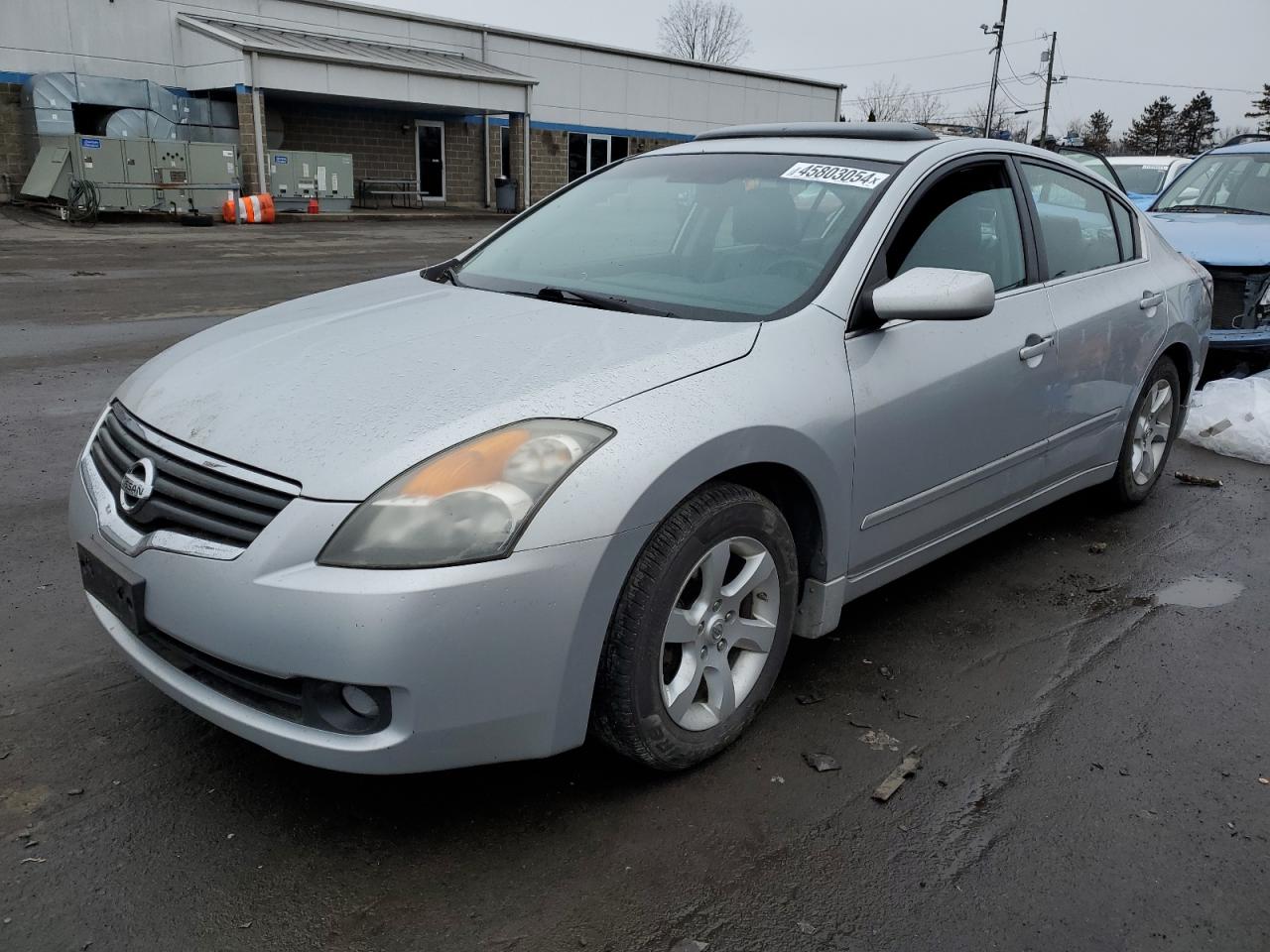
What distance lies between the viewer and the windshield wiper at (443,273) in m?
3.84

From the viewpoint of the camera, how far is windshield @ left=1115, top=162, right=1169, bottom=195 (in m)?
12.9

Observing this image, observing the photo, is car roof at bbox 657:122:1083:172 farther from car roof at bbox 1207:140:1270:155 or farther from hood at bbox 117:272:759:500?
car roof at bbox 1207:140:1270:155

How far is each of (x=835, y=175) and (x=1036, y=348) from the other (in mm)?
941

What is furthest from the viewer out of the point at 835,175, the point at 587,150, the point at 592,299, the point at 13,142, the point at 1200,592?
the point at 587,150

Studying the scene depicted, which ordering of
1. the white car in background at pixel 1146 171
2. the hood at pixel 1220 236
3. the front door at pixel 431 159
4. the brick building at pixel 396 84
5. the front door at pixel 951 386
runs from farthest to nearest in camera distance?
the front door at pixel 431 159 < the brick building at pixel 396 84 < the white car in background at pixel 1146 171 < the hood at pixel 1220 236 < the front door at pixel 951 386

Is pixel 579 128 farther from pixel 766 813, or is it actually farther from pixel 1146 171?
pixel 766 813

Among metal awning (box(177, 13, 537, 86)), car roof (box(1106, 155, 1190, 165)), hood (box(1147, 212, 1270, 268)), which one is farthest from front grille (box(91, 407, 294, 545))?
metal awning (box(177, 13, 537, 86))

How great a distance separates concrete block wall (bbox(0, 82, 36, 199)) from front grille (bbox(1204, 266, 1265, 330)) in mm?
24222

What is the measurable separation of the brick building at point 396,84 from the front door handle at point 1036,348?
77.2ft

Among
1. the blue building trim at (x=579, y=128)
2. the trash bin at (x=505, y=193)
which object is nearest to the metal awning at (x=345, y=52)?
the blue building trim at (x=579, y=128)

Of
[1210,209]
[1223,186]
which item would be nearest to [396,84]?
[1223,186]

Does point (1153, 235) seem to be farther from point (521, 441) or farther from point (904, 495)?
point (521, 441)

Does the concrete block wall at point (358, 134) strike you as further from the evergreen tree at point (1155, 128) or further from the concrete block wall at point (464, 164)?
the evergreen tree at point (1155, 128)

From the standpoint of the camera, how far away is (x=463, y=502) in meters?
2.28
